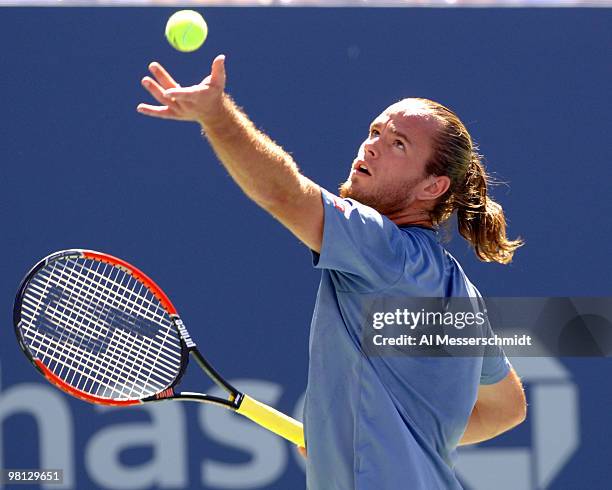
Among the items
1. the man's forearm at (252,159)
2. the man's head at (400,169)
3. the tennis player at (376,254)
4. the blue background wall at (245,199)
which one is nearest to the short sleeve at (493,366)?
the tennis player at (376,254)

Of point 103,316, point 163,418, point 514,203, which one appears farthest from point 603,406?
point 103,316

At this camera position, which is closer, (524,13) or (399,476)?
(399,476)

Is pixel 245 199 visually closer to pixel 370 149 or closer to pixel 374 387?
pixel 370 149

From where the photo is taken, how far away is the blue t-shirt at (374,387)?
7.74 ft

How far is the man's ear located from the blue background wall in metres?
1.42

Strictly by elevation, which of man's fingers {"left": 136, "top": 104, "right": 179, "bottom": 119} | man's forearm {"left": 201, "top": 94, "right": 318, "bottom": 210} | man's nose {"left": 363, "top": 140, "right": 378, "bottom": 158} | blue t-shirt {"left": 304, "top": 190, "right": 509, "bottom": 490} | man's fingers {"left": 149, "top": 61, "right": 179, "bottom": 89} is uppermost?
man's nose {"left": 363, "top": 140, "right": 378, "bottom": 158}

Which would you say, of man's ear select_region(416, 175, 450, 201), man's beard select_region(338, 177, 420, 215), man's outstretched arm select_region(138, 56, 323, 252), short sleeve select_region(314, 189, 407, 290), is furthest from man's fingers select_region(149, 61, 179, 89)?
man's ear select_region(416, 175, 450, 201)

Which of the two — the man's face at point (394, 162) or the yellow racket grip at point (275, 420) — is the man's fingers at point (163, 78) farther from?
the yellow racket grip at point (275, 420)

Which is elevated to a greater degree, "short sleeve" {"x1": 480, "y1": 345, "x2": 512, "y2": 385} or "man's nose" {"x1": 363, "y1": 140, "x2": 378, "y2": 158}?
"man's nose" {"x1": 363, "y1": 140, "x2": 378, "y2": 158}

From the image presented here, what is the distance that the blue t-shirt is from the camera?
2.36 m

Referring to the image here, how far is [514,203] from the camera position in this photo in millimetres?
4121

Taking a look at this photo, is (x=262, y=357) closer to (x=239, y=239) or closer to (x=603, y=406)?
(x=239, y=239)

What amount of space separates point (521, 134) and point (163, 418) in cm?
156

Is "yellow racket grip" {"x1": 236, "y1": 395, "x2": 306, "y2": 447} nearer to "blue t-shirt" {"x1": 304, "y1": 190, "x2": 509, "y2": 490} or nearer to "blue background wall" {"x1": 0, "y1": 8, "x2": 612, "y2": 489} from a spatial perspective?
"blue t-shirt" {"x1": 304, "y1": 190, "x2": 509, "y2": 490}
